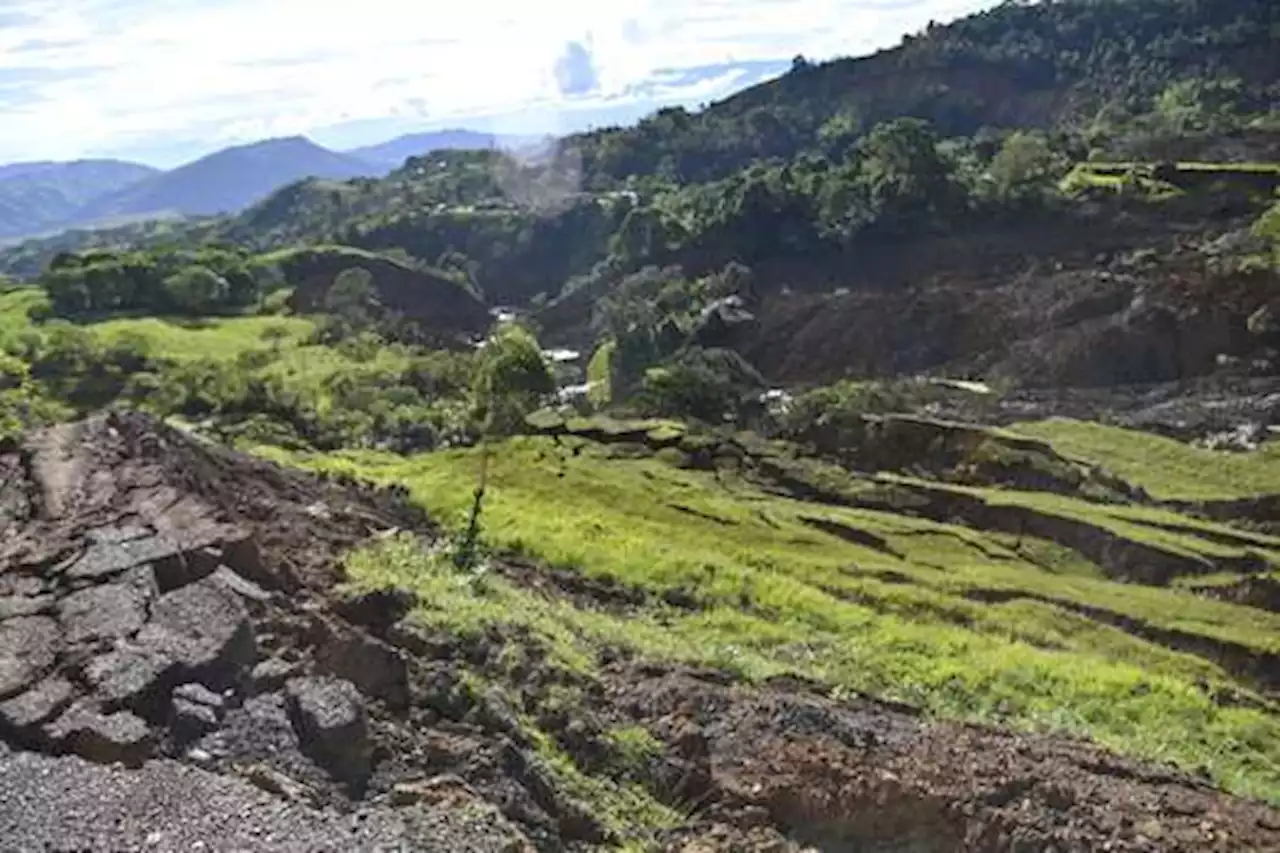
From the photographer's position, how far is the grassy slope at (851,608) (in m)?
20.6

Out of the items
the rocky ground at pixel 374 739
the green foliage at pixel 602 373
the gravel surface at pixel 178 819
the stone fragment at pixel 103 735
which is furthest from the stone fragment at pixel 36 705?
the green foliage at pixel 602 373

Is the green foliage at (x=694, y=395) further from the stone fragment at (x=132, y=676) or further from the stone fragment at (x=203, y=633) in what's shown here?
the stone fragment at (x=132, y=676)

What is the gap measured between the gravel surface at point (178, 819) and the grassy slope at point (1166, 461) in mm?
35306

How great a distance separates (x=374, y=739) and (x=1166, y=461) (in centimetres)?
3905

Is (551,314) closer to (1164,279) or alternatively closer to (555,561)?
(1164,279)

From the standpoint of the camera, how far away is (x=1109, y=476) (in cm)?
4378

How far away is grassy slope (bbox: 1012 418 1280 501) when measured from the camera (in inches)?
1693

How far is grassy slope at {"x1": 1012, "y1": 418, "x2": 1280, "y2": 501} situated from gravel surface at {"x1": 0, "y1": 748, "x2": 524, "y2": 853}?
116ft

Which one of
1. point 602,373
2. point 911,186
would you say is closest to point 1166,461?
point 602,373

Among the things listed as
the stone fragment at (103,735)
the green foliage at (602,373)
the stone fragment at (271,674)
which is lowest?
the green foliage at (602,373)

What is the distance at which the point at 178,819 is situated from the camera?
1089cm

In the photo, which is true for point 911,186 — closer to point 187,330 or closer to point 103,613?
point 187,330

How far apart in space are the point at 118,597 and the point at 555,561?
1356 centimetres

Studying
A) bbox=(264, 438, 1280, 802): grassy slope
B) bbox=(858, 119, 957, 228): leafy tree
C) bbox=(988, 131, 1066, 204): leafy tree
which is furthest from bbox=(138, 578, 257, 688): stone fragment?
bbox=(988, 131, 1066, 204): leafy tree
